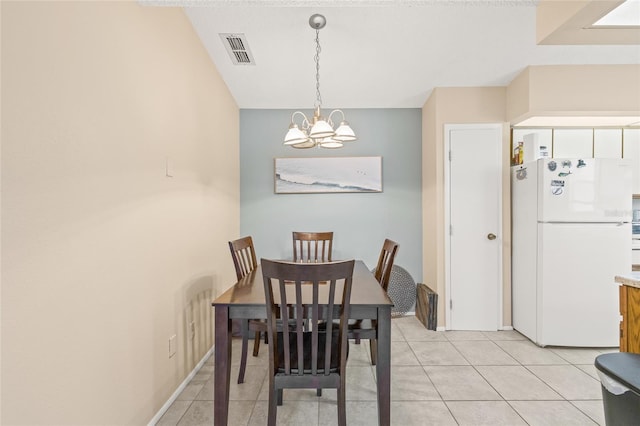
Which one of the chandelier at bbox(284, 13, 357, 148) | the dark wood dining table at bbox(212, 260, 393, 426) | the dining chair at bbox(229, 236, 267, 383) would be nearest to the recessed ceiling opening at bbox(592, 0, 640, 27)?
the chandelier at bbox(284, 13, 357, 148)

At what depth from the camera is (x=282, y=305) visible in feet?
4.65

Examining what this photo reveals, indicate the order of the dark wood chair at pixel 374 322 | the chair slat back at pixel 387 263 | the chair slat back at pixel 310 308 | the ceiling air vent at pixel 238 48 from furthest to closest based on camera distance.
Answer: the ceiling air vent at pixel 238 48 → the chair slat back at pixel 387 263 → the dark wood chair at pixel 374 322 → the chair slat back at pixel 310 308

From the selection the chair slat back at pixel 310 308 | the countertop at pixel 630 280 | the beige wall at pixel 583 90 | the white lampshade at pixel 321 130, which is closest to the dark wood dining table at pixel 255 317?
the chair slat back at pixel 310 308

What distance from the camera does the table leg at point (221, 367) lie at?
1.57 meters

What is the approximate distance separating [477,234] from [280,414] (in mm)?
2514

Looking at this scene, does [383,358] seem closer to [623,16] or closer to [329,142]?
[329,142]

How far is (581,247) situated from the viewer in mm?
2639

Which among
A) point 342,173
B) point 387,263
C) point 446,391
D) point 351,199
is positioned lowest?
point 446,391

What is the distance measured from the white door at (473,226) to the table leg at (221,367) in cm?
241

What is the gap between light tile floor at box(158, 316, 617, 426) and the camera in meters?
1.80

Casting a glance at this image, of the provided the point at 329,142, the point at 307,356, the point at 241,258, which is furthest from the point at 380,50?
the point at 307,356

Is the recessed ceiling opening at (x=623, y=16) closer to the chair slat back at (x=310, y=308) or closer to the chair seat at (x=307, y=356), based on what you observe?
the chair slat back at (x=310, y=308)

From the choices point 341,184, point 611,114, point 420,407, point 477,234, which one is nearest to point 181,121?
point 341,184

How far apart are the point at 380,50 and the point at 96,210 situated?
238 centimetres
